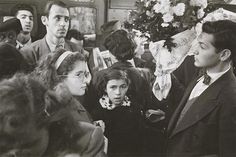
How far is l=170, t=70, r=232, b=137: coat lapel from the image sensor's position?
95.5 inches

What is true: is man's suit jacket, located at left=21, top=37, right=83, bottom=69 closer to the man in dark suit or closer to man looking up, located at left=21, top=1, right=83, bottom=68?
man looking up, located at left=21, top=1, right=83, bottom=68

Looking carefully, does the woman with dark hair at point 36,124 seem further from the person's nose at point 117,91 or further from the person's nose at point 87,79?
the person's nose at point 117,91

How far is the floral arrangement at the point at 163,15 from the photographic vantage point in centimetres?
244

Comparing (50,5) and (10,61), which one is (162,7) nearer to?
(50,5)

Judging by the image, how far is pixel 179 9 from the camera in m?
2.44

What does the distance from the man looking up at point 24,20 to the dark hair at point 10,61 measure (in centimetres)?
11

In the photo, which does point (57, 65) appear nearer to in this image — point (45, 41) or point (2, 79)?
point (45, 41)

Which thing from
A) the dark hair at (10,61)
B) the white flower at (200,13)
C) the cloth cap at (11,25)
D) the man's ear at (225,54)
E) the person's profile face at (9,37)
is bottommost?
the dark hair at (10,61)

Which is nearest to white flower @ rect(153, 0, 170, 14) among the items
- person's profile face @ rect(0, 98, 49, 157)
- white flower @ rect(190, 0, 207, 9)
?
white flower @ rect(190, 0, 207, 9)

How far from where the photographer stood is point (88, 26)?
7.93 feet

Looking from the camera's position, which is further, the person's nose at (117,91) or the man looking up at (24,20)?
the person's nose at (117,91)

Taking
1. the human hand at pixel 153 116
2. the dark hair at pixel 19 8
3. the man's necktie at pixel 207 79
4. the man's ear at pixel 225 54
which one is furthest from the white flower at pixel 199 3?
the dark hair at pixel 19 8

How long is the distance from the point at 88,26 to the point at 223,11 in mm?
801

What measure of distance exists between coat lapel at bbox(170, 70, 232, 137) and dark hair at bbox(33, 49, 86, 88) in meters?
0.72
